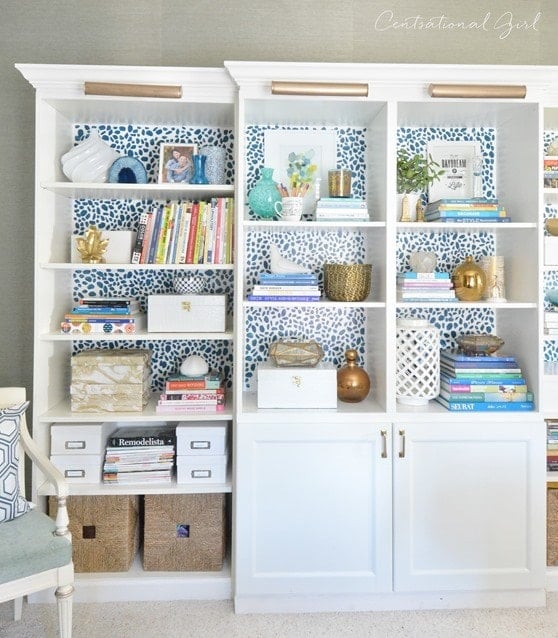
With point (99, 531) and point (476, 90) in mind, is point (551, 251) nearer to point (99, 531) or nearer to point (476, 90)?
point (476, 90)

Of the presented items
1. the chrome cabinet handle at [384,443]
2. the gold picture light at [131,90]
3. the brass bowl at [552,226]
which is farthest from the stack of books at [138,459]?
the brass bowl at [552,226]

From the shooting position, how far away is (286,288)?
2.19m

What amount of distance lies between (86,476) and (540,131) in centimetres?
241

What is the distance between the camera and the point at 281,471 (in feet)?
6.96

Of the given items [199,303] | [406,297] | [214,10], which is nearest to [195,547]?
[199,303]

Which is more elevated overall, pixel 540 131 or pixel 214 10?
pixel 214 10

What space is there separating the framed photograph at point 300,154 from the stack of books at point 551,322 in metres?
1.18

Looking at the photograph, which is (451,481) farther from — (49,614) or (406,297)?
(49,614)

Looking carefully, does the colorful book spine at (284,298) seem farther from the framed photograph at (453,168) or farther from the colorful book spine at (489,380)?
the framed photograph at (453,168)

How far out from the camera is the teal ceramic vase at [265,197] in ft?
7.45

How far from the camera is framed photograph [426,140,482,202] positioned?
2.52 meters

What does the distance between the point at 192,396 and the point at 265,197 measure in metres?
0.93

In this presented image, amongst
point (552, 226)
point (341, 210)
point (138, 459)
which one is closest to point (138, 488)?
point (138, 459)

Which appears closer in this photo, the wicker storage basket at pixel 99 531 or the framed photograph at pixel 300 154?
the wicker storage basket at pixel 99 531
